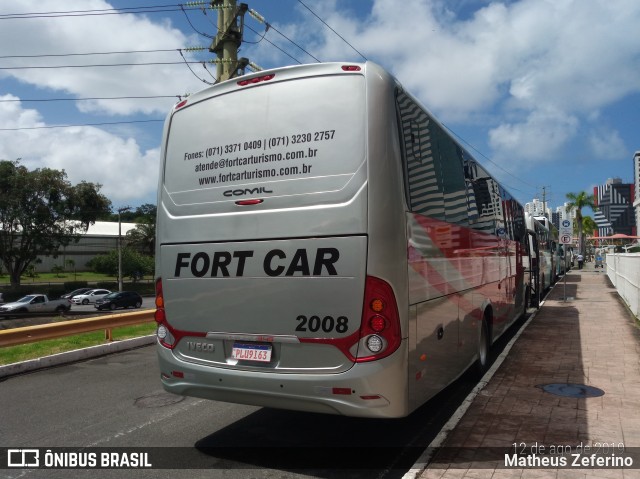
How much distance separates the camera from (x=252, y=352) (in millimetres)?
Answer: 4688

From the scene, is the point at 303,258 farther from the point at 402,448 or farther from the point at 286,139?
the point at 402,448

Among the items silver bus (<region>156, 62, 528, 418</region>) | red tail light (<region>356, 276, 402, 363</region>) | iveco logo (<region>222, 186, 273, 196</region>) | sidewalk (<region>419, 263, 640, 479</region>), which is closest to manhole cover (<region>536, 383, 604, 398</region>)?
sidewalk (<region>419, 263, 640, 479</region>)

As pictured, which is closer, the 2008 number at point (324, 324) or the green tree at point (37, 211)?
the 2008 number at point (324, 324)

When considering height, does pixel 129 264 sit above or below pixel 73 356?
above

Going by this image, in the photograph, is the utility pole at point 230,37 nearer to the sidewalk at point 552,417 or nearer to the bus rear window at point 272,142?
the bus rear window at point 272,142

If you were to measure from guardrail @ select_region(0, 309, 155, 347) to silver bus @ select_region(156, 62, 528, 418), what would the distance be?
5.38m

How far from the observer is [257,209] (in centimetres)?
479

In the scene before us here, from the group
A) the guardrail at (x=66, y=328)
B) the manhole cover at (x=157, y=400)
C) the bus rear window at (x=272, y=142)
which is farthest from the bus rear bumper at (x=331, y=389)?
the guardrail at (x=66, y=328)

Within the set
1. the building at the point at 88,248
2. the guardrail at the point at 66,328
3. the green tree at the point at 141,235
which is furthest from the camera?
the building at the point at 88,248

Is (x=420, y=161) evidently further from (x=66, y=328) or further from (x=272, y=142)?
(x=66, y=328)

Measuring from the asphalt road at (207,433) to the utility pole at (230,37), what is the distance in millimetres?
9605

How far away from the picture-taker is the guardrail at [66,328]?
920cm

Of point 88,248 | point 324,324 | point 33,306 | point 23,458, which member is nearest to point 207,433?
point 23,458

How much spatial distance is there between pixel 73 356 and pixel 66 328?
105 cm
